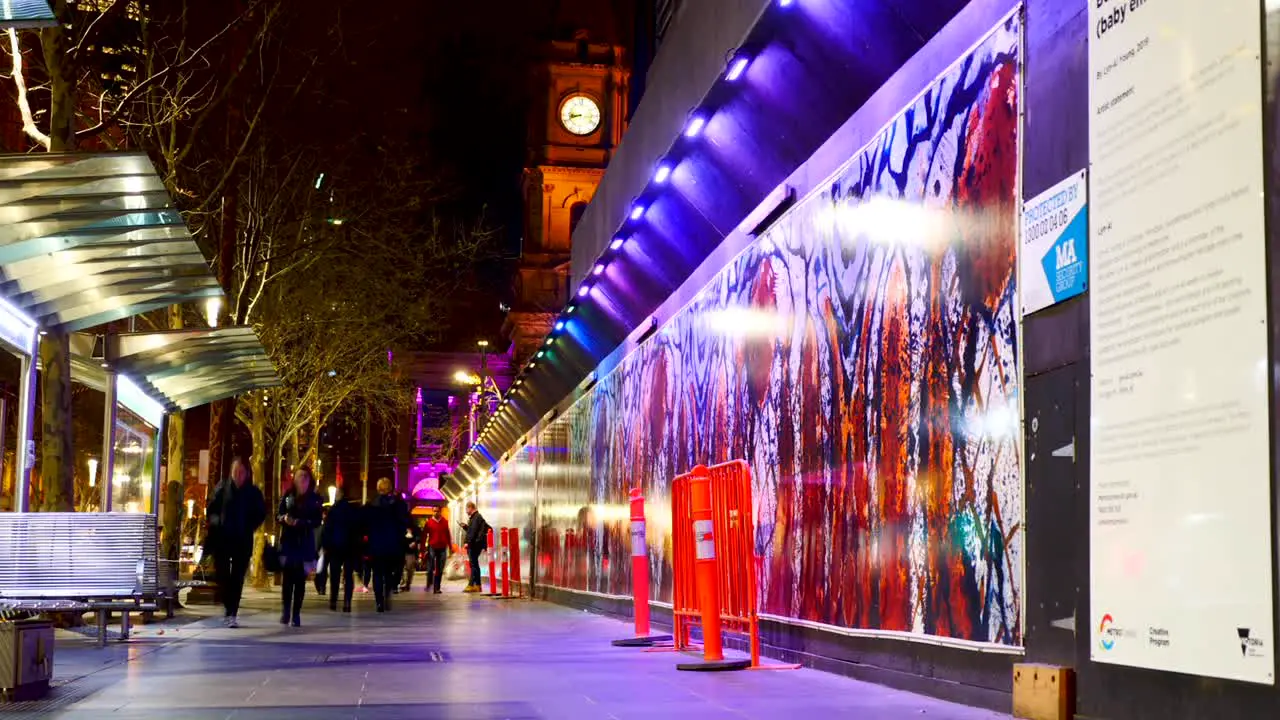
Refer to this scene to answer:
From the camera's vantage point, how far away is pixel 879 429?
906 centimetres

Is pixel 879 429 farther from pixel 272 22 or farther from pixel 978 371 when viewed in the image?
pixel 272 22

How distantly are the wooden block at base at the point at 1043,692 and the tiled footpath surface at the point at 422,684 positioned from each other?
1.47 feet

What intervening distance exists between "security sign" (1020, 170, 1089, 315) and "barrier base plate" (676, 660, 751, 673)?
4.06m

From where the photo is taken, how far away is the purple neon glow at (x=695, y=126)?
12.2m

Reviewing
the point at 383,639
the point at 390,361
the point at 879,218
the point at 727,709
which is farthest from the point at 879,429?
the point at 390,361

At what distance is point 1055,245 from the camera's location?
6.58m

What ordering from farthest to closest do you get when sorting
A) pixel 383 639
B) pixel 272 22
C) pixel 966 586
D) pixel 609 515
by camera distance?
pixel 272 22
pixel 609 515
pixel 383 639
pixel 966 586

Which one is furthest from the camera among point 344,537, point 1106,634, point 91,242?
point 344,537

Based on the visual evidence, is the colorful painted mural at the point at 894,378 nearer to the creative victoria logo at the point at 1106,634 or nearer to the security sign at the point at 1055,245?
the security sign at the point at 1055,245

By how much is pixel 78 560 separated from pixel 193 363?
16.7ft

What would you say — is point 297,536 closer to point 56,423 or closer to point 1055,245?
point 56,423

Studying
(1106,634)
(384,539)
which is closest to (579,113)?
(384,539)

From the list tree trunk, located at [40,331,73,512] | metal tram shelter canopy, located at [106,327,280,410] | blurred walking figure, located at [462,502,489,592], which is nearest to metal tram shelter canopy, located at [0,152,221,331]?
tree trunk, located at [40,331,73,512]

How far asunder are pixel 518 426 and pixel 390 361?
9.11 meters
